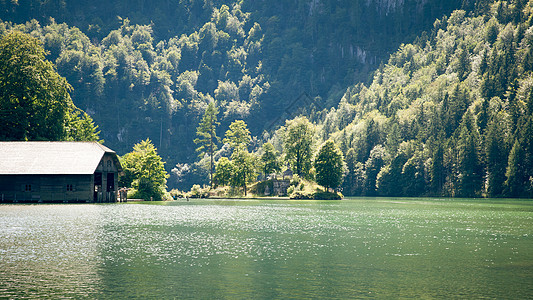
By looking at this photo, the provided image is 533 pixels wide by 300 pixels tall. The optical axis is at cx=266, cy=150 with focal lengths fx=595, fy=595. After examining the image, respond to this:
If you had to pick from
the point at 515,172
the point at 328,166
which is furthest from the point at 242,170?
the point at 515,172

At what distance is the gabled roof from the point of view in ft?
294

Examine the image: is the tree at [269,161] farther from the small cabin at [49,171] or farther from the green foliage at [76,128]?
the small cabin at [49,171]

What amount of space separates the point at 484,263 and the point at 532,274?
3.48 m

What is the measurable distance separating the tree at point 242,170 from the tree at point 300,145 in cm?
1012

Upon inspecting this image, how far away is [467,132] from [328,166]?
39.7m

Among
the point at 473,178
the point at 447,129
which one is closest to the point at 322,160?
the point at 473,178

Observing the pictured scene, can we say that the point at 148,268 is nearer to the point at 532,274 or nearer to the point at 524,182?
the point at 532,274

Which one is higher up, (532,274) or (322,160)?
(322,160)

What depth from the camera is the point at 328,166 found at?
130 meters

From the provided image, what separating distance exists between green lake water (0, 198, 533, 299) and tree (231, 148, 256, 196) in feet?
280

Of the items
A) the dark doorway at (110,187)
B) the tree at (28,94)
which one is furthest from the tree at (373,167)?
the tree at (28,94)

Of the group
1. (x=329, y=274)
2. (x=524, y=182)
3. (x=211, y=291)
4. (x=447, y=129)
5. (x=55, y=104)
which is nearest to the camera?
(x=211, y=291)

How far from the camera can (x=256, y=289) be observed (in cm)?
2508

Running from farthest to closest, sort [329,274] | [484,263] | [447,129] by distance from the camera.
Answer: [447,129], [484,263], [329,274]
